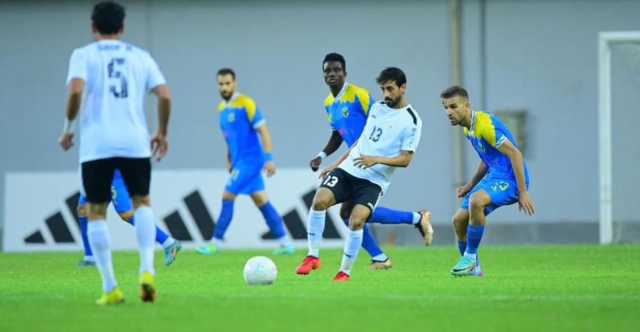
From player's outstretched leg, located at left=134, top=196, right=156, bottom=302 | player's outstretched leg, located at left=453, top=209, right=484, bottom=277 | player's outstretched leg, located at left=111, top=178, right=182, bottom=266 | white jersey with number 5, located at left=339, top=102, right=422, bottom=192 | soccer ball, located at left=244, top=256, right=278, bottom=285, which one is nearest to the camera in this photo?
player's outstretched leg, located at left=134, top=196, right=156, bottom=302

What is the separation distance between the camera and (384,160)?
12164mm

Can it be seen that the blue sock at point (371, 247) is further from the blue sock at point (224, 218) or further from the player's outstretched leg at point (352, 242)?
the blue sock at point (224, 218)

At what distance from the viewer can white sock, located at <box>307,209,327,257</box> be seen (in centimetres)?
1272

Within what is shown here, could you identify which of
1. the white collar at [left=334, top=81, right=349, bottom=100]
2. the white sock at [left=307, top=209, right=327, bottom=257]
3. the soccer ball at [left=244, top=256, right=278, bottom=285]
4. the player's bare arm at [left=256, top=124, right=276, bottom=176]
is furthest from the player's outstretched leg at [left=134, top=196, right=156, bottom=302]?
the player's bare arm at [left=256, top=124, right=276, bottom=176]

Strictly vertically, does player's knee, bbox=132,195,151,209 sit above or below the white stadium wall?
above

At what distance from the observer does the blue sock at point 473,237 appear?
12445 mm

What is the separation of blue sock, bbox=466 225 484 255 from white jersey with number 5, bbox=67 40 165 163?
3.86 m

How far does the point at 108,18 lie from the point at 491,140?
4135mm

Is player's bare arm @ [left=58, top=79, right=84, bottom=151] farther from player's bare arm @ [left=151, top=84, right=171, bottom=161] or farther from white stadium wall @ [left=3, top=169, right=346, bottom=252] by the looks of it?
white stadium wall @ [left=3, top=169, right=346, bottom=252]

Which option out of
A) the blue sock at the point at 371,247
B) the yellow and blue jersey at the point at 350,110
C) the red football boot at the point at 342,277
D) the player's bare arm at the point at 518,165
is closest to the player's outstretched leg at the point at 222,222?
the blue sock at the point at 371,247

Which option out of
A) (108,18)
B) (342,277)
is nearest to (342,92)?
(342,277)

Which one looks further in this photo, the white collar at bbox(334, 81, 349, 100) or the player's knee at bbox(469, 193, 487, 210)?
the white collar at bbox(334, 81, 349, 100)

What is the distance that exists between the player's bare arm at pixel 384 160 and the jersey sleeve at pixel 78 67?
10.9 feet

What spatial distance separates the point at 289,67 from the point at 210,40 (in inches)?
50.7
